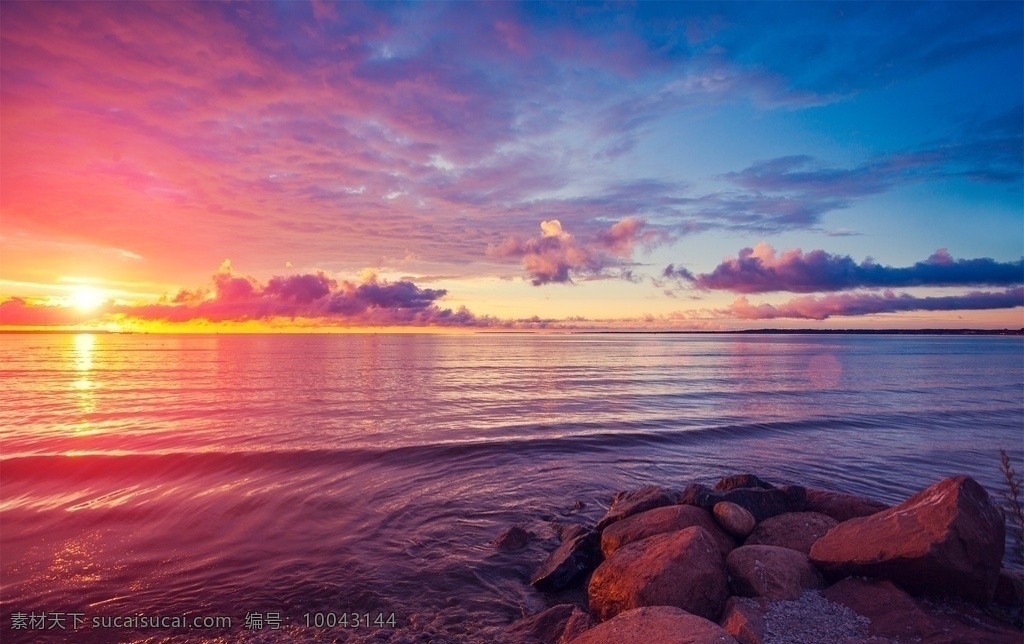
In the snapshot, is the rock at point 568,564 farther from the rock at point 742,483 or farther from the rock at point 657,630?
the rock at point 742,483

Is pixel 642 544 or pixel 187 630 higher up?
pixel 642 544

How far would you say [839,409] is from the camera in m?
29.3

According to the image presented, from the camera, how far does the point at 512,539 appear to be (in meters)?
10.6

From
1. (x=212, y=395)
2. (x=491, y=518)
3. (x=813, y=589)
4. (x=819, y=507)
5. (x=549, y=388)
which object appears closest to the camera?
(x=813, y=589)

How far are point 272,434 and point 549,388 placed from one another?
21.9m

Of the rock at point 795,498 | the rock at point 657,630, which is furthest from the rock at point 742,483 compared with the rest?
the rock at point 657,630

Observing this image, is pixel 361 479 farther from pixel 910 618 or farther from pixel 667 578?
pixel 910 618

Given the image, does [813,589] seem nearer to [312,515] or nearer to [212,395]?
[312,515]

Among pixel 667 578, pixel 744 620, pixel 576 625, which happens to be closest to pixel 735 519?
pixel 667 578

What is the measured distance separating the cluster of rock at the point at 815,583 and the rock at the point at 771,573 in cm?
2

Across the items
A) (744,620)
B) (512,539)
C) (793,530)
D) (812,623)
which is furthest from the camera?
(512,539)

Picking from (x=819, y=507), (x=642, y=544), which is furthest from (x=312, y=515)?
(x=819, y=507)

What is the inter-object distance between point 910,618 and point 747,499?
409 cm

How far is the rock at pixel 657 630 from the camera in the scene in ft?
18.3
